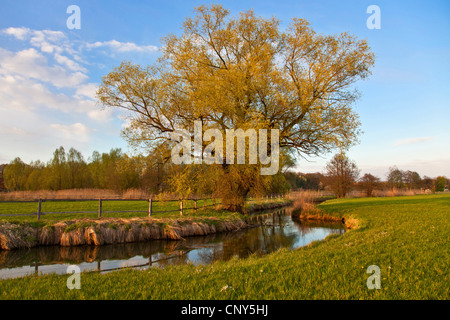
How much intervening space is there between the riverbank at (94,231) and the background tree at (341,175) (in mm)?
35244

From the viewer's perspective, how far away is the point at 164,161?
16719 mm

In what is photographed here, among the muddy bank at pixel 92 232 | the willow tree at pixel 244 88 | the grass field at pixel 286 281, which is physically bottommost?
the muddy bank at pixel 92 232

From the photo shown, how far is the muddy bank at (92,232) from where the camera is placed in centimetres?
1013

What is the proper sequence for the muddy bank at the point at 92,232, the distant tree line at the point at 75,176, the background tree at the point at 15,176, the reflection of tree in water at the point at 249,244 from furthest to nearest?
the background tree at the point at 15,176, the distant tree line at the point at 75,176, the muddy bank at the point at 92,232, the reflection of tree in water at the point at 249,244

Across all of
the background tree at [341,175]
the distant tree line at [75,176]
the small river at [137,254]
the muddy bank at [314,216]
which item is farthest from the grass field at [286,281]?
the background tree at [341,175]

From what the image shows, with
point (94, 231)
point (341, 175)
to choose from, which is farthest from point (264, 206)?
point (94, 231)

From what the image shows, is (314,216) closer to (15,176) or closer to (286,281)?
(286,281)

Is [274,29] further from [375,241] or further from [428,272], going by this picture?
[428,272]

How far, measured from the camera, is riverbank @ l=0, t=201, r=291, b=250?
10172 millimetres

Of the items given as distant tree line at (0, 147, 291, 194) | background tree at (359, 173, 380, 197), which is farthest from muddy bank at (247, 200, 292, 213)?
background tree at (359, 173, 380, 197)

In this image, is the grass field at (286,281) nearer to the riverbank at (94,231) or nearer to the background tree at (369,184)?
the riverbank at (94,231)

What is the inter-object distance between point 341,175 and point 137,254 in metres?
40.6

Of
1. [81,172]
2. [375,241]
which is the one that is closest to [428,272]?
[375,241]
